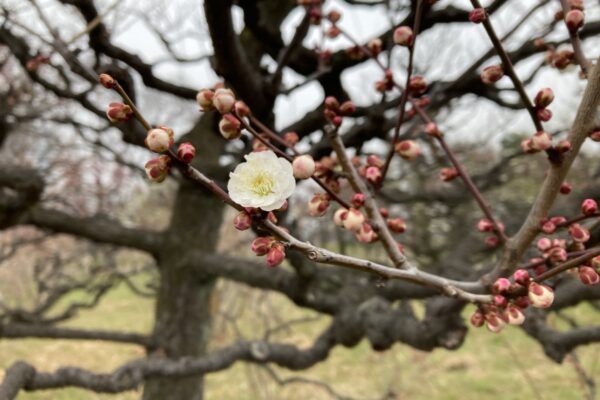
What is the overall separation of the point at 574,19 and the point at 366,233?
539 millimetres

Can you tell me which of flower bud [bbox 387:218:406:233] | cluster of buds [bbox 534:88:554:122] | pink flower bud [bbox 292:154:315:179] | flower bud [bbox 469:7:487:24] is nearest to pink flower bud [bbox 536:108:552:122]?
cluster of buds [bbox 534:88:554:122]

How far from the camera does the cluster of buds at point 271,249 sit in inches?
23.2

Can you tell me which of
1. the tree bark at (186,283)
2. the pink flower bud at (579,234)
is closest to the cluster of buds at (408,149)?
the pink flower bud at (579,234)

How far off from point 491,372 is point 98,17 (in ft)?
23.3

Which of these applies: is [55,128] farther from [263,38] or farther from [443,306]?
[443,306]

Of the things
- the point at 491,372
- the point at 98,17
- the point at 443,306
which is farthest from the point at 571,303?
the point at 491,372

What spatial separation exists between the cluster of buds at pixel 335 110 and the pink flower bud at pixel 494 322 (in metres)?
0.43

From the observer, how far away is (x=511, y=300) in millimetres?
738

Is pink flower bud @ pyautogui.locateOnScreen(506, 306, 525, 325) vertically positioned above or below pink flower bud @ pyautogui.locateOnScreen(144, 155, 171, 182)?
below

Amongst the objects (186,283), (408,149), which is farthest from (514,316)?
(186,283)

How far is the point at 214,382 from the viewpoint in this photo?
6.95m

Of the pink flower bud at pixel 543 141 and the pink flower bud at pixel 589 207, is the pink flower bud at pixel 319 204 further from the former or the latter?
the pink flower bud at pixel 589 207

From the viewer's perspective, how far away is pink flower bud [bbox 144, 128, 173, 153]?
1.89ft

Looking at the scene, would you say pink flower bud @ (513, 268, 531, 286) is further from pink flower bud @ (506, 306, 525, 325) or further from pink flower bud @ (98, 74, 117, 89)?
pink flower bud @ (98, 74, 117, 89)
